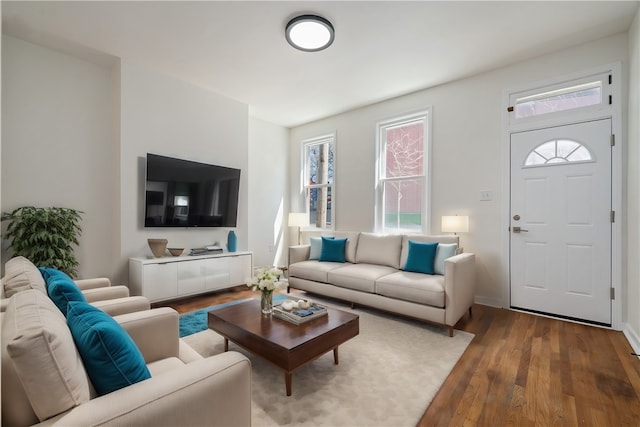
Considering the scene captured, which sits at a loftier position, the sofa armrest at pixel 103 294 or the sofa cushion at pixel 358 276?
the sofa armrest at pixel 103 294

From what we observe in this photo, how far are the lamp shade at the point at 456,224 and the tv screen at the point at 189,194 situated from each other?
2972 mm

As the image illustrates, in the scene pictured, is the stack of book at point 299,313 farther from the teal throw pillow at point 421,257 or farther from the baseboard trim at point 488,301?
the baseboard trim at point 488,301

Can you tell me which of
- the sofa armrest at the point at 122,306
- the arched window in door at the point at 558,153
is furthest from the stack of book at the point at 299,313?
the arched window in door at the point at 558,153

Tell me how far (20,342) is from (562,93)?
14.8ft

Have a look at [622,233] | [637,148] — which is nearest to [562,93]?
[637,148]

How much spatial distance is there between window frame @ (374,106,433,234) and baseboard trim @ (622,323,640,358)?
2.06 m

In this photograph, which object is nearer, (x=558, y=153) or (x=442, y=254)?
(x=558, y=153)

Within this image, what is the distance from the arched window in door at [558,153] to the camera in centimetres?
308

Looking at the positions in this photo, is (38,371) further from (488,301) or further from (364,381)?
(488,301)

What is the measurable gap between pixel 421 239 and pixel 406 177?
1119mm

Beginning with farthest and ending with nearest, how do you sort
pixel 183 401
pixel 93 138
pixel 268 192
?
pixel 268 192, pixel 93 138, pixel 183 401

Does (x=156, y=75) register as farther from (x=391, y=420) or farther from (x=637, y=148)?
(x=637, y=148)

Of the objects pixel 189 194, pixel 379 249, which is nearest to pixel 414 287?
pixel 379 249

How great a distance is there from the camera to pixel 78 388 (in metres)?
0.87
